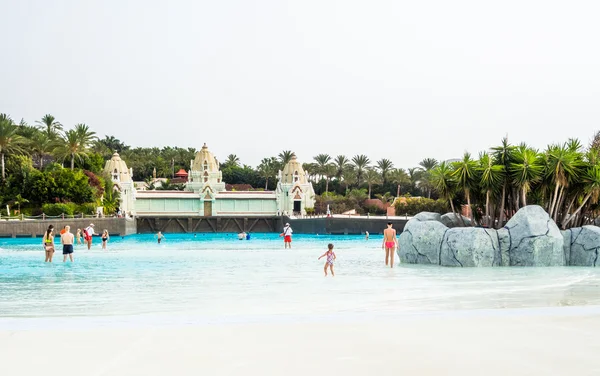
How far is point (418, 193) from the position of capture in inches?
4208

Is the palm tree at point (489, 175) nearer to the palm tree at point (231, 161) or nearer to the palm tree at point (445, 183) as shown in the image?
the palm tree at point (445, 183)

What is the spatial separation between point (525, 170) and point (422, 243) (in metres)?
4.26

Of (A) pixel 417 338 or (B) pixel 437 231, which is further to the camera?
(B) pixel 437 231

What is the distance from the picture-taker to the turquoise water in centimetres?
1130

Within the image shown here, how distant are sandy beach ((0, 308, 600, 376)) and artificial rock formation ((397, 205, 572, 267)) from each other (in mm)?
11682

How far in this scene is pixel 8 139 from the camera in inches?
2534

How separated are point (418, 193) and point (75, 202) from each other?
5787cm

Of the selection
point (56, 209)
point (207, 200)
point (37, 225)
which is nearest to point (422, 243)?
point (37, 225)

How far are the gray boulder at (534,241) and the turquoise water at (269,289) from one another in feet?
3.34

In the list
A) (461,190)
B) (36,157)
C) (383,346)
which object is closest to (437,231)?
(461,190)

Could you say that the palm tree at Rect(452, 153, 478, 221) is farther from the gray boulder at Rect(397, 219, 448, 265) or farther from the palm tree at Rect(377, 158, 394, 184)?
the palm tree at Rect(377, 158, 394, 184)

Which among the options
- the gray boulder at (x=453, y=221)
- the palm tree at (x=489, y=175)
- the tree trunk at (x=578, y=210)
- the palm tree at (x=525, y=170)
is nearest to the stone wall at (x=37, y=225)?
the gray boulder at (x=453, y=221)

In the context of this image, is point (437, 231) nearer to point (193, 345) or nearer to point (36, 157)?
point (193, 345)

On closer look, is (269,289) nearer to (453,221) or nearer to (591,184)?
(453,221)
